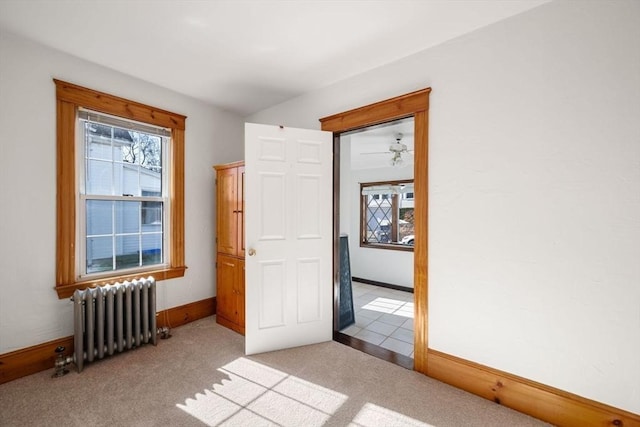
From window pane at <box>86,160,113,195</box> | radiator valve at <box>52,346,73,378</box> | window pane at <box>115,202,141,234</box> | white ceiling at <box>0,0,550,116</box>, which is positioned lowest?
radiator valve at <box>52,346,73,378</box>

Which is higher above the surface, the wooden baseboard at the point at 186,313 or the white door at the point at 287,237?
the white door at the point at 287,237

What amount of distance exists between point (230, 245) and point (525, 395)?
9.31 ft

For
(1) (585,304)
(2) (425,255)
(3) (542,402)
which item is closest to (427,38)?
(2) (425,255)

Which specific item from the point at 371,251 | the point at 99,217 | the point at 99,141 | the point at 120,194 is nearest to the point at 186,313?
the point at 99,217

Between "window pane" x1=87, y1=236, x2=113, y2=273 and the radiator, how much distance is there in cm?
33

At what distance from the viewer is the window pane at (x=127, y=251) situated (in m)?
2.70

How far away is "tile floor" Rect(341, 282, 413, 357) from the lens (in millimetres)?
2793

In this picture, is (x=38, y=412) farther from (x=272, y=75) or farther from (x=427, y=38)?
(x=427, y=38)

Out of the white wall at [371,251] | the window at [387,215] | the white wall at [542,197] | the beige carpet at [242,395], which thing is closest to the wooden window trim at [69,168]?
the beige carpet at [242,395]

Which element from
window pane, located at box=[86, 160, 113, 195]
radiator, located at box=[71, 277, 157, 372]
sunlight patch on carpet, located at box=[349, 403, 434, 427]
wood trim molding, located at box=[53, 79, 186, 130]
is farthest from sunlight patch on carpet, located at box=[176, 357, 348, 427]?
wood trim molding, located at box=[53, 79, 186, 130]

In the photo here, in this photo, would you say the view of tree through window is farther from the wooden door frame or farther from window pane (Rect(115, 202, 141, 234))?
the wooden door frame

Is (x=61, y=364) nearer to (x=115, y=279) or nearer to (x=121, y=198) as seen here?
(x=115, y=279)

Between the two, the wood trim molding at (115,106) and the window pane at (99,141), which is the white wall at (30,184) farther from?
the window pane at (99,141)

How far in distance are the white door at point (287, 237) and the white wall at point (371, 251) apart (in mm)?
1920
